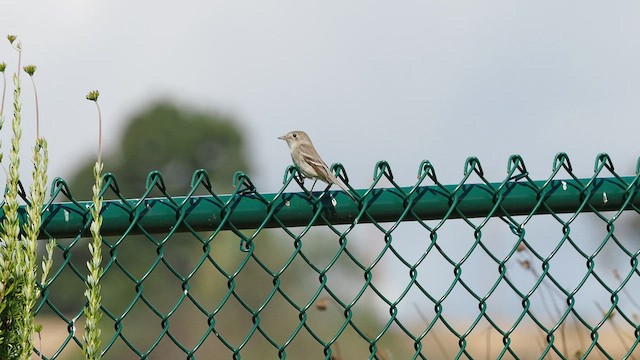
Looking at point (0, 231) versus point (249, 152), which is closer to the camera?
point (0, 231)

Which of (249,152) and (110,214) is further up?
(249,152)

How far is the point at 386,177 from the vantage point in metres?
3.57

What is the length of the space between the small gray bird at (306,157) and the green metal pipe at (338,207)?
131cm

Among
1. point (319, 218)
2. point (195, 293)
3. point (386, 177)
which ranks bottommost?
point (195, 293)

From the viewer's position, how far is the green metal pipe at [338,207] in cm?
331

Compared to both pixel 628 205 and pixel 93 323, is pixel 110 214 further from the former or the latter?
pixel 628 205

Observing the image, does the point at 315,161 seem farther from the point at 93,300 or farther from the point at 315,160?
the point at 93,300

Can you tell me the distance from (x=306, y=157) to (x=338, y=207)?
2305 millimetres

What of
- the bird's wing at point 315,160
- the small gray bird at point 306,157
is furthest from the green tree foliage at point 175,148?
the bird's wing at point 315,160

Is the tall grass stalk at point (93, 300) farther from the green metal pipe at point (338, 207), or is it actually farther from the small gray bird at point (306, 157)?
the small gray bird at point (306, 157)

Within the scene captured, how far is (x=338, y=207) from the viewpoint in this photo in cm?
353

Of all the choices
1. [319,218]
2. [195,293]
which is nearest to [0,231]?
[319,218]

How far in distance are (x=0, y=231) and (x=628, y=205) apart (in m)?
2.37

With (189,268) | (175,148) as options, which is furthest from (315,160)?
(175,148)
